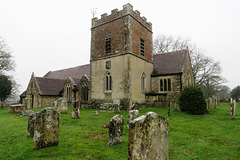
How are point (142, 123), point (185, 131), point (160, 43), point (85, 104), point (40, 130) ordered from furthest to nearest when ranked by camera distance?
1. point (160, 43)
2. point (85, 104)
3. point (185, 131)
4. point (40, 130)
5. point (142, 123)

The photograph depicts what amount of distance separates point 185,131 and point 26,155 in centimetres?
688

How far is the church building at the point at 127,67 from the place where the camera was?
16375 mm

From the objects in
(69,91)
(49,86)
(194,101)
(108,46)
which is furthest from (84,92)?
(194,101)

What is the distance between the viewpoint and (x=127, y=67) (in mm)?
16031

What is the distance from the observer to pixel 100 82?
18.3m

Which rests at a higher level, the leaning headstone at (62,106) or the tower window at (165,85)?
the tower window at (165,85)

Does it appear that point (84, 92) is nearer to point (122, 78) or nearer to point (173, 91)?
point (122, 78)

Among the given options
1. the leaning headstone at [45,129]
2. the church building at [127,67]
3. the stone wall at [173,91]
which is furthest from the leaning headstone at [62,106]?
the stone wall at [173,91]

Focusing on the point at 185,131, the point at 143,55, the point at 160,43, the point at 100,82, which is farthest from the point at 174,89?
the point at 160,43

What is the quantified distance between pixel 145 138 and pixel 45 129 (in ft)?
13.3

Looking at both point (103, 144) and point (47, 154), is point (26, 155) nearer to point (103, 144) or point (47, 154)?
point (47, 154)

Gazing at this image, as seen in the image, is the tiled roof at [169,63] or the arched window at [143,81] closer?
the tiled roof at [169,63]

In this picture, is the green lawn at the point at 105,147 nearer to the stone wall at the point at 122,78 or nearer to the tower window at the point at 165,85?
the stone wall at the point at 122,78

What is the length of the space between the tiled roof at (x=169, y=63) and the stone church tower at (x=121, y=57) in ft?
3.95
